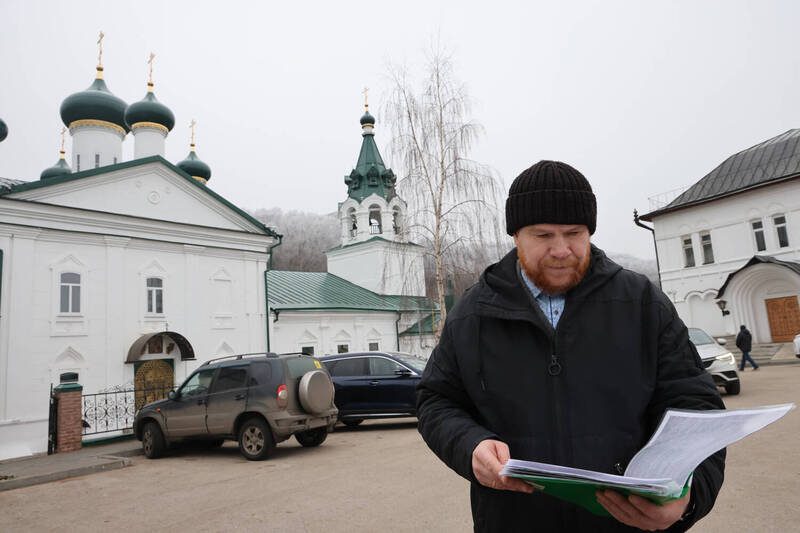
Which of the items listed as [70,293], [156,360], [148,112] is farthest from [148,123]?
[156,360]

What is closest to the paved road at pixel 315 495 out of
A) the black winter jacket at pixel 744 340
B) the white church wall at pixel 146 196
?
the white church wall at pixel 146 196

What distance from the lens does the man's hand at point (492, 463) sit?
1.60 meters

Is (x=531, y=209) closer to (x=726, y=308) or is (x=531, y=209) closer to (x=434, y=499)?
(x=434, y=499)

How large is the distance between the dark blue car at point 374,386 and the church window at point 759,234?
69.5 ft

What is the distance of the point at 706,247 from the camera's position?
28.1m

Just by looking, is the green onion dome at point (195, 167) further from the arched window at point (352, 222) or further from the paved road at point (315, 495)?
the paved road at point (315, 495)

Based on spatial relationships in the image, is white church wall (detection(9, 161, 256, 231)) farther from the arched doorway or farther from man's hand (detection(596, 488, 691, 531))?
man's hand (detection(596, 488, 691, 531))

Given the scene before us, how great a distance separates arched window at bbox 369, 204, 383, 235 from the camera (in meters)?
34.0

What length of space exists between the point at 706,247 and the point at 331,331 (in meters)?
19.6

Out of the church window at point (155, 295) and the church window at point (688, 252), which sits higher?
the church window at point (688, 252)

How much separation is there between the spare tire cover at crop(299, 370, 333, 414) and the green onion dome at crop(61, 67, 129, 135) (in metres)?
17.8

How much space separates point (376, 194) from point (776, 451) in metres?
27.8

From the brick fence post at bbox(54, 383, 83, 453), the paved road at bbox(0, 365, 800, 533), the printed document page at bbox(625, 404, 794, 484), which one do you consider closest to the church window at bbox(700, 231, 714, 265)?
the paved road at bbox(0, 365, 800, 533)

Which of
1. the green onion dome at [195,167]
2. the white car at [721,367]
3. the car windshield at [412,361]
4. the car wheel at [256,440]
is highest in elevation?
the green onion dome at [195,167]
